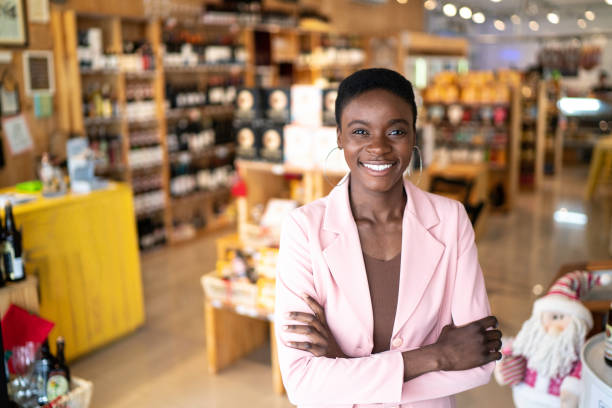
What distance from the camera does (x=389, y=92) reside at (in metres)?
1.44

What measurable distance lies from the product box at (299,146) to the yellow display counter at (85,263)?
1446 mm

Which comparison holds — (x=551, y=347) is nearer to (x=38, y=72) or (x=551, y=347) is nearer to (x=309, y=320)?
(x=309, y=320)

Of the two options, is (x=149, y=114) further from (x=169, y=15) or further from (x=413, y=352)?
(x=413, y=352)

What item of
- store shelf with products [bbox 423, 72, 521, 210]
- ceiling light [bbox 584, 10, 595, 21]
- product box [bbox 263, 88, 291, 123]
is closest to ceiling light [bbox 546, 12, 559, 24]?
ceiling light [bbox 584, 10, 595, 21]

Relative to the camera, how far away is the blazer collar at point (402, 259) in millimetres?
1470

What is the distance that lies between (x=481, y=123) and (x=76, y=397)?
291 inches

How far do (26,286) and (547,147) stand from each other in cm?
1086

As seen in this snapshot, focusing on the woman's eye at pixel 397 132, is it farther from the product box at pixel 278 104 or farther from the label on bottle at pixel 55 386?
the product box at pixel 278 104

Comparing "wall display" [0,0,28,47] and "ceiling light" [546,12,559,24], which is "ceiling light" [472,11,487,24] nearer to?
"ceiling light" [546,12,559,24]

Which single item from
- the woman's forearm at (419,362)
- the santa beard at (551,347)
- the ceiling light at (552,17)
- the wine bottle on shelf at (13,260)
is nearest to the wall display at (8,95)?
the wine bottle on shelf at (13,260)

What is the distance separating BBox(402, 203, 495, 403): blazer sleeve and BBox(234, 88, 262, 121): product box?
2603mm

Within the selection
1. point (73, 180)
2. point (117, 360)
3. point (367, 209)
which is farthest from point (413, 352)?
point (73, 180)

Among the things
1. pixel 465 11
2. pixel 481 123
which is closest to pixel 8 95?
pixel 481 123

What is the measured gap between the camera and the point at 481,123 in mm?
8742
